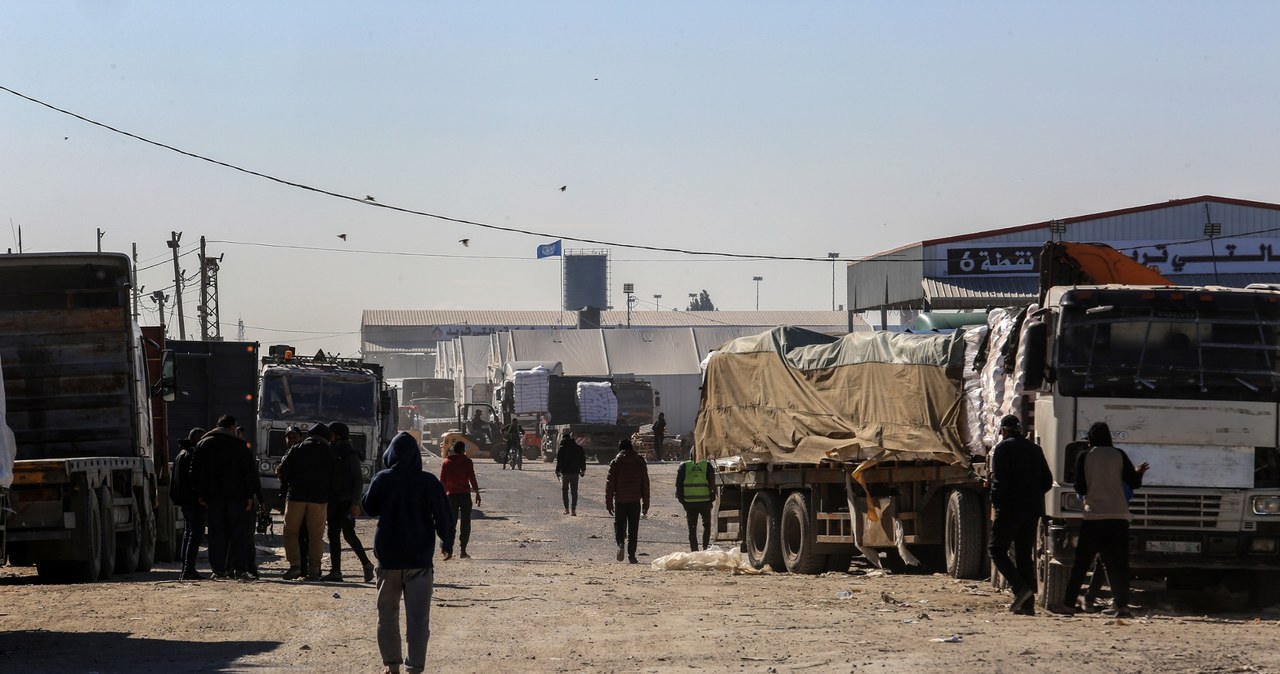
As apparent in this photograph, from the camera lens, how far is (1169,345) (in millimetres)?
13883

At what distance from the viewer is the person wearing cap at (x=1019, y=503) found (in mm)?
13430

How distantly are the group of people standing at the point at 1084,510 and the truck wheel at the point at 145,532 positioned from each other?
10.5 m

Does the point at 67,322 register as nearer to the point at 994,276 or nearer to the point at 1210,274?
the point at 994,276

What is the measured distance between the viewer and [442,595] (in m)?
15.6

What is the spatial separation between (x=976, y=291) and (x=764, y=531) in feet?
93.8

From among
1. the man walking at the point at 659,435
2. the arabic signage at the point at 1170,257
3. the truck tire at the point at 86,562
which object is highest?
the arabic signage at the point at 1170,257

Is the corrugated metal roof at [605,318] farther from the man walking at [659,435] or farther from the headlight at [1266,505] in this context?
the headlight at [1266,505]

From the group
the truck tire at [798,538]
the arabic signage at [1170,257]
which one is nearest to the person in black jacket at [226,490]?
the truck tire at [798,538]

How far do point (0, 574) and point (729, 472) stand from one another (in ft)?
30.6

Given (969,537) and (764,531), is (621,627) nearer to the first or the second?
(969,537)

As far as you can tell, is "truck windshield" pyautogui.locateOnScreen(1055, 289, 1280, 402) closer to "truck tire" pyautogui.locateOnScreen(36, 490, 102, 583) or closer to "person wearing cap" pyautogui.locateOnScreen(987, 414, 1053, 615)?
"person wearing cap" pyautogui.locateOnScreen(987, 414, 1053, 615)

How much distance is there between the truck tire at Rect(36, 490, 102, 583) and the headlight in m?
11.2

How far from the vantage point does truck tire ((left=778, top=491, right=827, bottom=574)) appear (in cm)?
1961

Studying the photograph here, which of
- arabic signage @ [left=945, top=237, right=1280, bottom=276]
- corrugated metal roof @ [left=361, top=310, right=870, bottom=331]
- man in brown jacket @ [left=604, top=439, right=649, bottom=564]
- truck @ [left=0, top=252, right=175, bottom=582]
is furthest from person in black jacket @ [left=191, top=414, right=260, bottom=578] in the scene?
corrugated metal roof @ [left=361, top=310, right=870, bottom=331]
